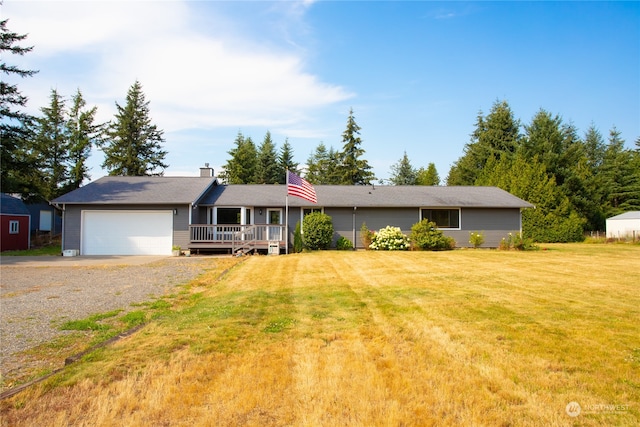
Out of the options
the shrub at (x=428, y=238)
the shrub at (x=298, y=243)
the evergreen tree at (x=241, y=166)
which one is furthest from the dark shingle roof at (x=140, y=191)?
the evergreen tree at (x=241, y=166)

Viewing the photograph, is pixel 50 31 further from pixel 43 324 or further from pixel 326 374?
pixel 326 374

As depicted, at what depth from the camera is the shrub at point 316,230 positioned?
60.1 feet

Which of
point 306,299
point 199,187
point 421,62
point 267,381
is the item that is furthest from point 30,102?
point 267,381

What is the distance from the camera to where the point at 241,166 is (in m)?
40.7

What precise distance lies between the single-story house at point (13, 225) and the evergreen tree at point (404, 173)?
3699 cm

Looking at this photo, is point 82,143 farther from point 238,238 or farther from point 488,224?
point 488,224

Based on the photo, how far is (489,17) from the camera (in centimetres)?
1252

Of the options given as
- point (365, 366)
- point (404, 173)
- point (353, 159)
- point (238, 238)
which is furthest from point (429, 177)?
point (365, 366)

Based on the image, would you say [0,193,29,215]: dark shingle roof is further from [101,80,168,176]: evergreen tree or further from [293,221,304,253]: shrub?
[293,221,304,253]: shrub

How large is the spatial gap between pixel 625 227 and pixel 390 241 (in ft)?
69.6

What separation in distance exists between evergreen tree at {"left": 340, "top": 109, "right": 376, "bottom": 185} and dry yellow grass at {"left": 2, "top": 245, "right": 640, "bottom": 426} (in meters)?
33.3

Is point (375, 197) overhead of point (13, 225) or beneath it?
overhead

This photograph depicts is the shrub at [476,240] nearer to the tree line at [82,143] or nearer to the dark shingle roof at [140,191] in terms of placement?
the dark shingle roof at [140,191]

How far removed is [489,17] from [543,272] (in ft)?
27.8
